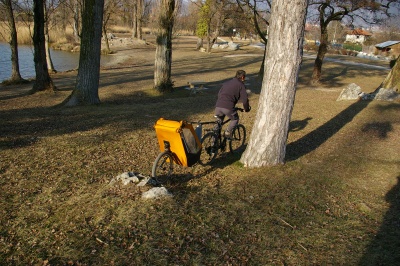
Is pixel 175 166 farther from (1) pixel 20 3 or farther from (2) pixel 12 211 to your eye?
(1) pixel 20 3

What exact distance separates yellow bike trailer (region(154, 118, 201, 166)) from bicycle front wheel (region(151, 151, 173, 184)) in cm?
11

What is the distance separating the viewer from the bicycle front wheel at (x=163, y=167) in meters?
→ 4.95

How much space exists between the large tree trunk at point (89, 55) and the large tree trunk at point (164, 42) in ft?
11.4

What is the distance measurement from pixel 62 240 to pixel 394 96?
14.8 m

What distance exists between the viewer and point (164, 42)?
1395cm

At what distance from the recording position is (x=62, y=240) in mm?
3588

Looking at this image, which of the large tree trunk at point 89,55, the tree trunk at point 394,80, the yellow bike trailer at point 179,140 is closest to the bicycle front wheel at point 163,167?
the yellow bike trailer at point 179,140

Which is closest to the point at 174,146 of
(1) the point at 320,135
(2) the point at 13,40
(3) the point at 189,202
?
(3) the point at 189,202

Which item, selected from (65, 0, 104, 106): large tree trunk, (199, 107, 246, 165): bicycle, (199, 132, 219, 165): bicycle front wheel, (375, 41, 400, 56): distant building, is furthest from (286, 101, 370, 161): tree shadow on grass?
(375, 41, 400, 56): distant building

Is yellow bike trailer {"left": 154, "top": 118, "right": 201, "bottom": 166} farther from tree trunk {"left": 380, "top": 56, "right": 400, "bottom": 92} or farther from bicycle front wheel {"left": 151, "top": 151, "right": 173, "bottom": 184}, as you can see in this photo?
tree trunk {"left": 380, "top": 56, "right": 400, "bottom": 92}

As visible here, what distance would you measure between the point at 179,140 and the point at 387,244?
10.4 ft

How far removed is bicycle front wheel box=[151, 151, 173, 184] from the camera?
16.2 ft

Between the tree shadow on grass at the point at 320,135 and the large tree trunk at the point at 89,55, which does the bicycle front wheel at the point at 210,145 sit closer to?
the tree shadow on grass at the point at 320,135

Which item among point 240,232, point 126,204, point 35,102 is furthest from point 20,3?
point 240,232
